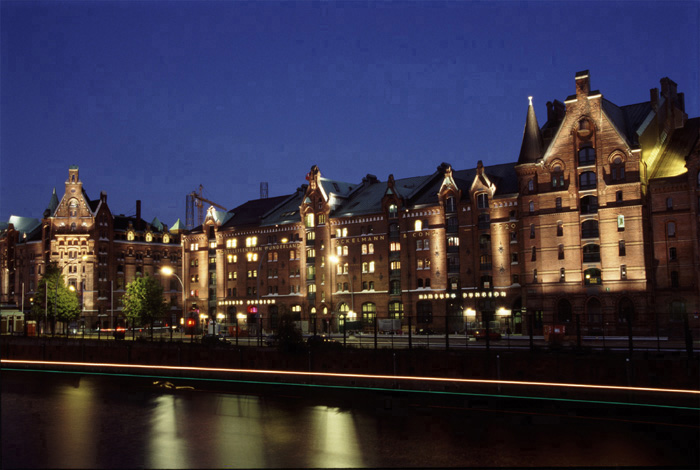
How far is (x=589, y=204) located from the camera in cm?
7375

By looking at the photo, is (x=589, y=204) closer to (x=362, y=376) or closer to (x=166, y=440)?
(x=362, y=376)

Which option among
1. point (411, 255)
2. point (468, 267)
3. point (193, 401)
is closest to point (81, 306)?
point (411, 255)

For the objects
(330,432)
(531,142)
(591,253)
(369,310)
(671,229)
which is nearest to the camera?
(330,432)

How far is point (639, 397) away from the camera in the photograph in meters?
→ 27.4

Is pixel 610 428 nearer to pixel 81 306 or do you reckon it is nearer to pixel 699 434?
pixel 699 434

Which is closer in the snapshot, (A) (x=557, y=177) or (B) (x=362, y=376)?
(B) (x=362, y=376)

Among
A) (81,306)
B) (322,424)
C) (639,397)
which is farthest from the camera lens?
(81,306)

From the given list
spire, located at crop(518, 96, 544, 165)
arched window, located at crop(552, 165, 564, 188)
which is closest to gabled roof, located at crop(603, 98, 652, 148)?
arched window, located at crop(552, 165, 564, 188)

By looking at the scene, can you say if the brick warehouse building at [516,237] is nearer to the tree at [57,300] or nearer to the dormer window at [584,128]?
the dormer window at [584,128]

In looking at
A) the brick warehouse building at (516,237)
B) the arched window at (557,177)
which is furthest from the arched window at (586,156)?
the arched window at (557,177)

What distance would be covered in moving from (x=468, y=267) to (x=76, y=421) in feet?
208

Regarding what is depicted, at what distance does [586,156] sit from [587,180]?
2618 millimetres

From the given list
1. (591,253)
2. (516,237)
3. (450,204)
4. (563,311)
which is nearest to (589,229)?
(591,253)

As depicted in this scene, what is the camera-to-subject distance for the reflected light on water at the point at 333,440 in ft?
62.8
